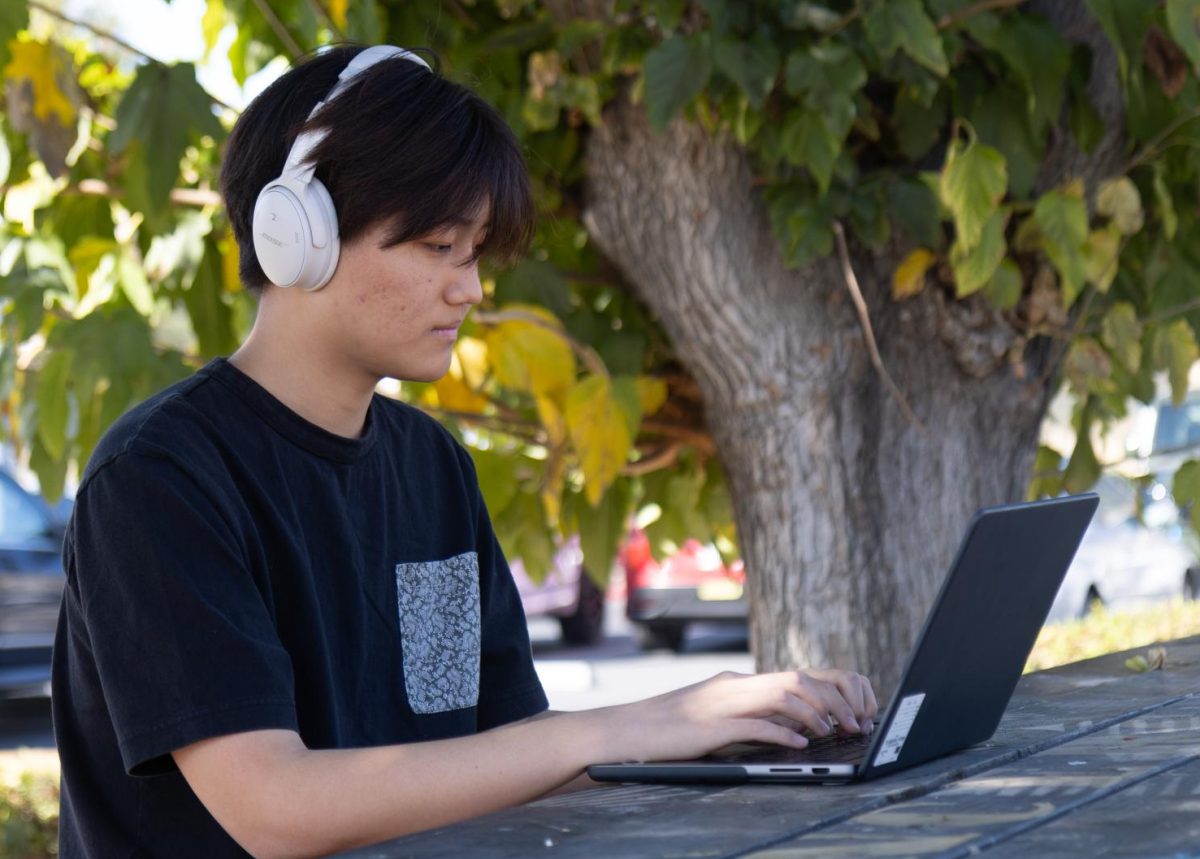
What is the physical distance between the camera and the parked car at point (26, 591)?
8609 millimetres

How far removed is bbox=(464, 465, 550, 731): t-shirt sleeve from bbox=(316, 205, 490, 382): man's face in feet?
1.14

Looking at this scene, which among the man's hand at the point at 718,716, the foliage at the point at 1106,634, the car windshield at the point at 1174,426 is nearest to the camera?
the man's hand at the point at 718,716

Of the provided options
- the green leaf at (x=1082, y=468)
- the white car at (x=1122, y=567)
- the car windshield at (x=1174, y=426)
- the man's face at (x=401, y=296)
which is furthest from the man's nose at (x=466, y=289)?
the car windshield at (x=1174, y=426)

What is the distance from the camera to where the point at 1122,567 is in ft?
34.8

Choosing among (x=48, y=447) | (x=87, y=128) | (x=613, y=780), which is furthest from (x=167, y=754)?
(x=87, y=128)

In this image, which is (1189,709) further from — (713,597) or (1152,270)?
(713,597)

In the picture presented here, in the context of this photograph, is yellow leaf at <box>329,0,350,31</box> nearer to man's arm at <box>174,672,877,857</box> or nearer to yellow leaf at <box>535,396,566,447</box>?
yellow leaf at <box>535,396,566,447</box>

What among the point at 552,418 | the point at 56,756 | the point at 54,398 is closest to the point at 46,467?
the point at 54,398

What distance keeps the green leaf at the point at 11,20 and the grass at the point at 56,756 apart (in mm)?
2379

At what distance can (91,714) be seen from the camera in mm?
1590

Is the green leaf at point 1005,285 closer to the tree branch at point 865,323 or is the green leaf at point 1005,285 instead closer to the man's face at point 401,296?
the tree branch at point 865,323

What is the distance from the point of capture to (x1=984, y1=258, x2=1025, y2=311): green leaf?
2816 mm

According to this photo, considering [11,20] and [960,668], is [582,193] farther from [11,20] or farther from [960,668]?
[960,668]

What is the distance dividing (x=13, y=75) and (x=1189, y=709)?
7.34ft
